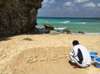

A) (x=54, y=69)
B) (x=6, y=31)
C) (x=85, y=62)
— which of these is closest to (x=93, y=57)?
(x=85, y=62)

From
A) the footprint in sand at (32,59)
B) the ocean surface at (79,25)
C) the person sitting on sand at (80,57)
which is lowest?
the ocean surface at (79,25)

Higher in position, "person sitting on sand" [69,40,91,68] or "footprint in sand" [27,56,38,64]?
"person sitting on sand" [69,40,91,68]

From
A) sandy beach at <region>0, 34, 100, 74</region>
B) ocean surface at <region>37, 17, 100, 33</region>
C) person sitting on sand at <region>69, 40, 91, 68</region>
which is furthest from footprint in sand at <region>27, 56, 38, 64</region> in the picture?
ocean surface at <region>37, 17, 100, 33</region>


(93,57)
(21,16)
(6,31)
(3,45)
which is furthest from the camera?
(21,16)

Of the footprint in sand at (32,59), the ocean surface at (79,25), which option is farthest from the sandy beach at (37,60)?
the ocean surface at (79,25)

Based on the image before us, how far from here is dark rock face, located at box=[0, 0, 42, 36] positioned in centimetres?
1923

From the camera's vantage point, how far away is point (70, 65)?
39.3 ft

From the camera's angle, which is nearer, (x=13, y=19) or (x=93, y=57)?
(x=93, y=57)

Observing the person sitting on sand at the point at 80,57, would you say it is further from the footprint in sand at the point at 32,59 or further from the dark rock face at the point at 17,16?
the dark rock face at the point at 17,16

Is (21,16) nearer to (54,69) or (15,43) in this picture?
(15,43)

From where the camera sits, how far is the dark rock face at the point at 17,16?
63.1 ft

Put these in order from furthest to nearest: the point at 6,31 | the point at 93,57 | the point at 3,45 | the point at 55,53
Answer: the point at 6,31 → the point at 3,45 → the point at 55,53 → the point at 93,57

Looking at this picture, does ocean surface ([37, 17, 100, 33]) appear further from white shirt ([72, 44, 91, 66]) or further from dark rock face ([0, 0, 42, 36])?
white shirt ([72, 44, 91, 66])

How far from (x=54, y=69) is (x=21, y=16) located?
32.6 ft
